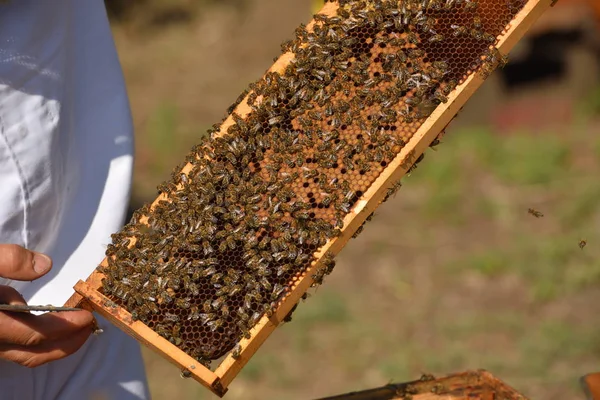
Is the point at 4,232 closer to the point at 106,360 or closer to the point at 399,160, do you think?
the point at 106,360

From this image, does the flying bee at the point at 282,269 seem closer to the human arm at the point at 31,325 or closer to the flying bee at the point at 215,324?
the flying bee at the point at 215,324

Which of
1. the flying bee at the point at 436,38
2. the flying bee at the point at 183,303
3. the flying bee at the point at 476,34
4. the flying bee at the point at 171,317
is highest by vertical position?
the flying bee at the point at 476,34

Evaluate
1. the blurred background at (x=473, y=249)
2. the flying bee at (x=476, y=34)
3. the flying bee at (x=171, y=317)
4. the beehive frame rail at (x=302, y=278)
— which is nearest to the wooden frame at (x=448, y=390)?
the beehive frame rail at (x=302, y=278)

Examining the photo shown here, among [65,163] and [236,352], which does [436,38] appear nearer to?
[236,352]

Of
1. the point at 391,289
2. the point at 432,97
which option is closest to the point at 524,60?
the point at 391,289

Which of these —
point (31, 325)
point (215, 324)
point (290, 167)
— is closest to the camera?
point (31, 325)

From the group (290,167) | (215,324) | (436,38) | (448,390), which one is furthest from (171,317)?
(436,38)
